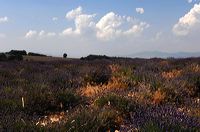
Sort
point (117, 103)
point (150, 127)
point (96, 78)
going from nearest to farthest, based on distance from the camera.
Result: point (150, 127) < point (117, 103) < point (96, 78)

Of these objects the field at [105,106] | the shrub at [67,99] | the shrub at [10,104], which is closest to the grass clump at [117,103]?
the field at [105,106]

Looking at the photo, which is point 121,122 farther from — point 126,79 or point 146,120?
point 126,79

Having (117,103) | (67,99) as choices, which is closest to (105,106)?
(117,103)

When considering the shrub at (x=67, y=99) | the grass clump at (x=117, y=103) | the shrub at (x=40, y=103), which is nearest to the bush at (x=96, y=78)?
the shrub at (x=67, y=99)

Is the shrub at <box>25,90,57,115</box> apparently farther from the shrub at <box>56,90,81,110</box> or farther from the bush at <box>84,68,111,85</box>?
the bush at <box>84,68,111,85</box>

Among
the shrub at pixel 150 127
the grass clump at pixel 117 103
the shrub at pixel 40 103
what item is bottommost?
the shrub at pixel 40 103

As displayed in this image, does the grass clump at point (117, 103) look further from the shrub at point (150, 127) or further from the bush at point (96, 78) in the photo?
the bush at point (96, 78)

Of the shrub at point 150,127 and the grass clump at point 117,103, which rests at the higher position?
the shrub at point 150,127

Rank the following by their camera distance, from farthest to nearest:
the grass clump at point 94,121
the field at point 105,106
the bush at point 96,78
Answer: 1. the bush at point 96,78
2. the grass clump at point 94,121
3. the field at point 105,106

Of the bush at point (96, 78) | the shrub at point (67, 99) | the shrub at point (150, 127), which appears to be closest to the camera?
the shrub at point (150, 127)

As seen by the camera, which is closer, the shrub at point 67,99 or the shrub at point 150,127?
the shrub at point 150,127

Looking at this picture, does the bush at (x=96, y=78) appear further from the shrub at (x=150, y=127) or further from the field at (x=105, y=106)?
the shrub at (x=150, y=127)

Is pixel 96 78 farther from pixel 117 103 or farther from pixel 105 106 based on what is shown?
pixel 105 106

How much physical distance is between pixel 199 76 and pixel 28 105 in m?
4.41
